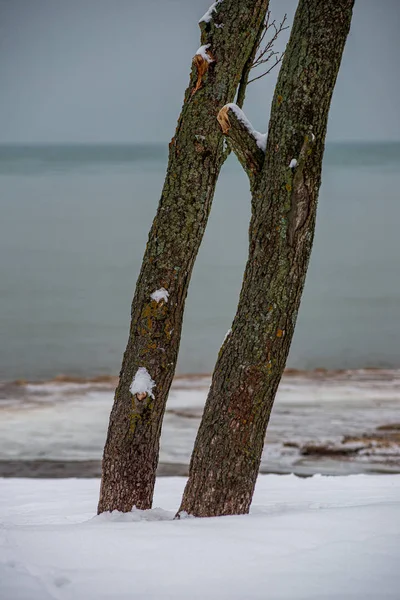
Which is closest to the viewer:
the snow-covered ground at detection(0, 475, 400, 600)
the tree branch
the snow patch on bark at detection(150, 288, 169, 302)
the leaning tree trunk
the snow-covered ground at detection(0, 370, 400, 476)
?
the snow-covered ground at detection(0, 475, 400, 600)

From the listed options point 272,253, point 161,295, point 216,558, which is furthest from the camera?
point 161,295

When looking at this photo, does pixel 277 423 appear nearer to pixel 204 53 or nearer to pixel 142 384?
pixel 142 384

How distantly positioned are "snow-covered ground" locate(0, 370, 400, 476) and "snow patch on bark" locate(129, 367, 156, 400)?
702 cm

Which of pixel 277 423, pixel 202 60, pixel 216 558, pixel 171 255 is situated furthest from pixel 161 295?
pixel 277 423

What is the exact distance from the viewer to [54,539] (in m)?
2.86

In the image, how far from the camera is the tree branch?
3752 mm

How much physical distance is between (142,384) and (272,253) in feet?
4.26

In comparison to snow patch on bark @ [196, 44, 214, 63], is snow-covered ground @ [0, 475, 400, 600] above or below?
below

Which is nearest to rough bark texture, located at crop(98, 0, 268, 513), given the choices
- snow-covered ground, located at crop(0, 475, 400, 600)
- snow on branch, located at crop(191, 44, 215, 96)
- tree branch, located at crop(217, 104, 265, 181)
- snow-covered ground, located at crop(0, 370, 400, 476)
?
snow on branch, located at crop(191, 44, 215, 96)

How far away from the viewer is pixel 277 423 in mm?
14242

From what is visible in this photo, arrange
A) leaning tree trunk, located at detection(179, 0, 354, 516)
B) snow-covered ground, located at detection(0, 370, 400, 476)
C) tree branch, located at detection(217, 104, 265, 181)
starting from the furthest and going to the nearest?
snow-covered ground, located at detection(0, 370, 400, 476) < tree branch, located at detection(217, 104, 265, 181) < leaning tree trunk, located at detection(179, 0, 354, 516)

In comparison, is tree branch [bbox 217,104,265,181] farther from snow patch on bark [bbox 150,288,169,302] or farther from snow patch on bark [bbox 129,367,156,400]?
snow patch on bark [bbox 129,367,156,400]

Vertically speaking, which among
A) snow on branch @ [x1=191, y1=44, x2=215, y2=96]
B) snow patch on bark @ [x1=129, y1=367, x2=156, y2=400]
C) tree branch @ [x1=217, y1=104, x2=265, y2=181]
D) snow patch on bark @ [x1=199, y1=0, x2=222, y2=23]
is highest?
snow patch on bark @ [x1=199, y1=0, x2=222, y2=23]

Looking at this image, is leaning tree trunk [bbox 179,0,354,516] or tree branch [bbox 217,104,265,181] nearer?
leaning tree trunk [bbox 179,0,354,516]
